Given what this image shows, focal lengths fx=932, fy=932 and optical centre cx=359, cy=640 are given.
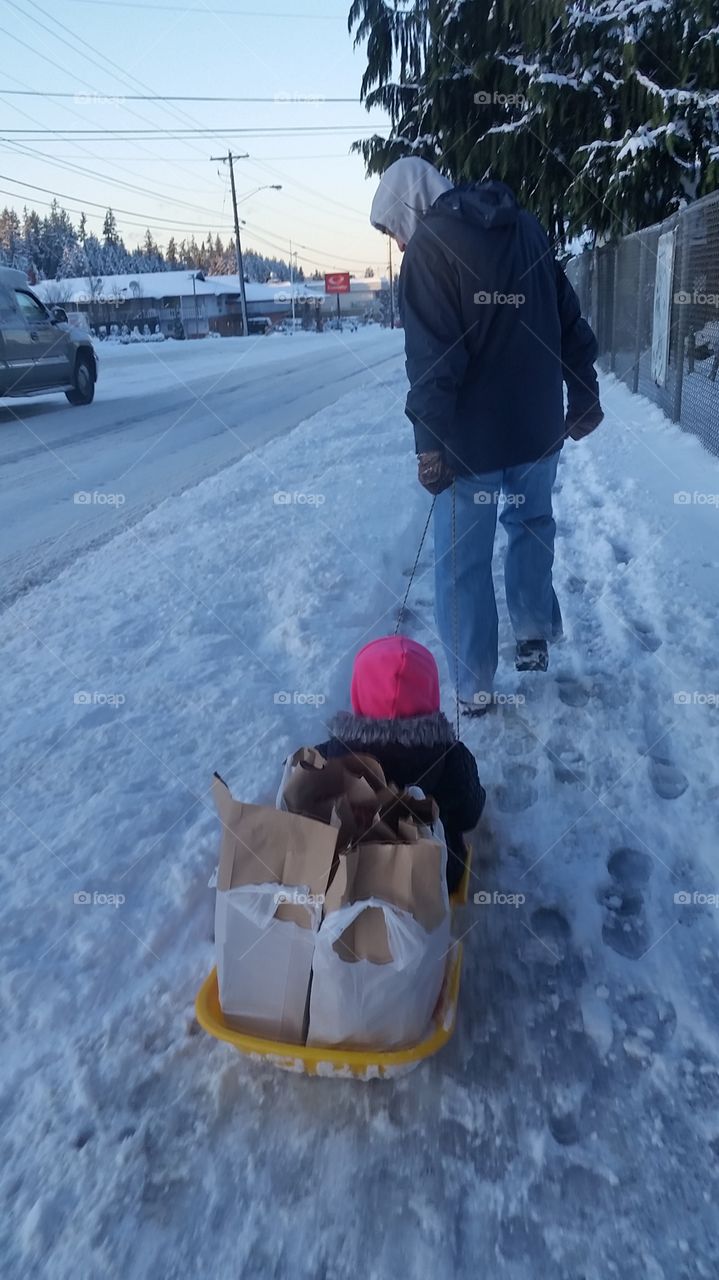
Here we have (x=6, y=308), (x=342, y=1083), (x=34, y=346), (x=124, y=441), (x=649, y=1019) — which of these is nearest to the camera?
(x=342, y=1083)

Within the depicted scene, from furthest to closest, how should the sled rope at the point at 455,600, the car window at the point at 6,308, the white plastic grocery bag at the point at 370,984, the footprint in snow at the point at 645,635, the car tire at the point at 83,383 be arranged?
the car tire at the point at 83,383 → the car window at the point at 6,308 → the footprint in snow at the point at 645,635 → the sled rope at the point at 455,600 → the white plastic grocery bag at the point at 370,984

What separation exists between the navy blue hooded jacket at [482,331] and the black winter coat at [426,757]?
115 centimetres

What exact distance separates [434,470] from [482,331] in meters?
0.50

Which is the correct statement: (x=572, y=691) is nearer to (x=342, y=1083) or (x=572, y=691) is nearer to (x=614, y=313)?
(x=342, y=1083)

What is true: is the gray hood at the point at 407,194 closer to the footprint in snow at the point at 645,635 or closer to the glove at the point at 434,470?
the glove at the point at 434,470

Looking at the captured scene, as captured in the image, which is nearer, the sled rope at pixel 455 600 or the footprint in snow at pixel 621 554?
the sled rope at pixel 455 600

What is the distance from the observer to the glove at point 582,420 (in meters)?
3.71

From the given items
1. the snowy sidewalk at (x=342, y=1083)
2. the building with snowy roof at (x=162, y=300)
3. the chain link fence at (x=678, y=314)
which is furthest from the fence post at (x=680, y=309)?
the building with snowy roof at (x=162, y=300)

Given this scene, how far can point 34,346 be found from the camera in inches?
532

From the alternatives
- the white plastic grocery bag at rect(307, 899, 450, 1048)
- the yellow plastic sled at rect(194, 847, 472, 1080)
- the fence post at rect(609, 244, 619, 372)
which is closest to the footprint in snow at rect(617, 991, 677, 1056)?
the yellow plastic sled at rect(194, 847, 472, 1080)

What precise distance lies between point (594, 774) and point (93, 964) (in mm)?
1666

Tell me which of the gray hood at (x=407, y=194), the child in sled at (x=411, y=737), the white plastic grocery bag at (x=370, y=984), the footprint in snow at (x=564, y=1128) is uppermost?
the gray hood at (x=407, y=194)

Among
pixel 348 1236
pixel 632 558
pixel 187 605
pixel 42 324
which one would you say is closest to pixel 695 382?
pixel 632 558

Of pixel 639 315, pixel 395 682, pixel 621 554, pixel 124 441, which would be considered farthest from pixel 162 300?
pixel 395 682
